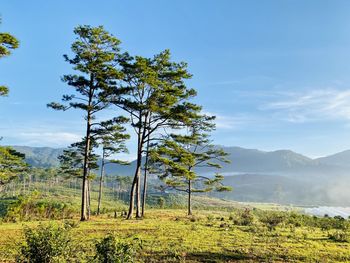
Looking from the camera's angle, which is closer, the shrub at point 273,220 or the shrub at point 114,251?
the shrub at point 114,251

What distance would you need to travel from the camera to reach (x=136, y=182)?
96.0 feet

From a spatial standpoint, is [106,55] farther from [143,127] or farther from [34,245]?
[34,245]

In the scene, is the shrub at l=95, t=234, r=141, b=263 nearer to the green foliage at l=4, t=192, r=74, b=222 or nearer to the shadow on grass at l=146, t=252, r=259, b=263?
the shadow on grass at l=146, t=252, r=259, b=263

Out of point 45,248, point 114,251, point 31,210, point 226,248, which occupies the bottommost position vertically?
point 31,210

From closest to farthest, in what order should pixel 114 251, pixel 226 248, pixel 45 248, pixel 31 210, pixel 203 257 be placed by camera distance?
pixel 114 251 < pixel 45 248 < pixel 203 257 < pixel 226 248 < pixel 31 210

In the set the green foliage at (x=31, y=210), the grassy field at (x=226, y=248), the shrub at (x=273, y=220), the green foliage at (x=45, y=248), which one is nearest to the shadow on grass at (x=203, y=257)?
the grassy field at (x=226, y=248)

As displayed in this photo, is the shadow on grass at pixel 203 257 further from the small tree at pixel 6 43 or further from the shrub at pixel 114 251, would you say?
the small tree at pixel 6 43

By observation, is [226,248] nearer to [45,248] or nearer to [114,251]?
[114,251]

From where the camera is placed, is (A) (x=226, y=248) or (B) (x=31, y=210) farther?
(B) (x=31, y=210)

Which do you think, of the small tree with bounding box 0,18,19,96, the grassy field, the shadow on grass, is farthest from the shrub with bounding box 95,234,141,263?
the small tree with bounding box 0,18,19,96

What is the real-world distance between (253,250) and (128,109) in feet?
59.8

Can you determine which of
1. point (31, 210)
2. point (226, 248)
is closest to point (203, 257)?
point (226, 248)

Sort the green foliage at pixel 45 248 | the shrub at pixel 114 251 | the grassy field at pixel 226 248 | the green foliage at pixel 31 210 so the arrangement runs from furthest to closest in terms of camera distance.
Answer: the green foliage at pixel 31 210 → the grassy field at pixel 226 248 → the green foliage at pixel 45 248 → the shrub at pixel 114 251

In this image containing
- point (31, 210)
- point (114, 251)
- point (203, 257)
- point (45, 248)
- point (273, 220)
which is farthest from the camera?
point (31, 210)
